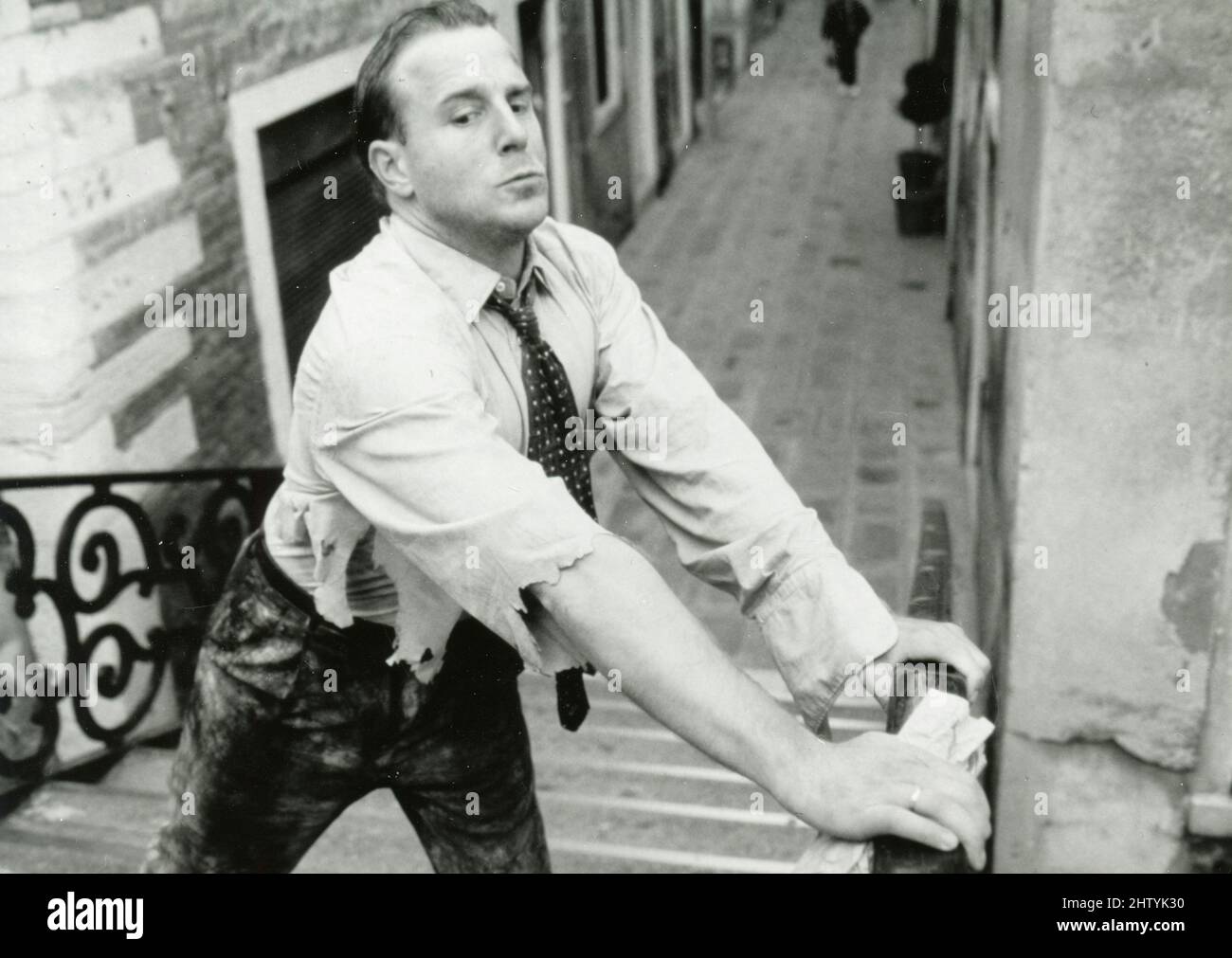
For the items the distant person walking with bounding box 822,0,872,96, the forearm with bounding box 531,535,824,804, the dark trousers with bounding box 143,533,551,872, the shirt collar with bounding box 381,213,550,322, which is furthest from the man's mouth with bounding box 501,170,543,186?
the distant person walking with bounding box 822,0,872,96

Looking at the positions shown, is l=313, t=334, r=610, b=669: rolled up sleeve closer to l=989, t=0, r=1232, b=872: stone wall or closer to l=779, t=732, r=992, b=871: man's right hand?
l=779, t=732, r=992, b=871: man's right hand

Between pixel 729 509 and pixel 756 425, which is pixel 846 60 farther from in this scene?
pixel 729 509

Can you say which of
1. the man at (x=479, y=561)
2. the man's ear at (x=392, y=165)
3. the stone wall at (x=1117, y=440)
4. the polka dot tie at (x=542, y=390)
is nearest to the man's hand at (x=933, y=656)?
the man at (x=479, y=561)

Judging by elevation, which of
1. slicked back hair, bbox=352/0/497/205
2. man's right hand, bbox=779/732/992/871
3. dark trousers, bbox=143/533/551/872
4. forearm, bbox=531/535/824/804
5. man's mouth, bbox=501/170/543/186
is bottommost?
dark trousers, bbox=143/533/551/872

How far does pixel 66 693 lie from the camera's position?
3.96m

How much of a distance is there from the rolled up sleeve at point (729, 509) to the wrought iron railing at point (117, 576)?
2152 millimetres

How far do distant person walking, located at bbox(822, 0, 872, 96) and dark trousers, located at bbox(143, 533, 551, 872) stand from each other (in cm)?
1339

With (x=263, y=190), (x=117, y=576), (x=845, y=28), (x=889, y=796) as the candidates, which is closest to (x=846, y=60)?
(x=845, y=28)

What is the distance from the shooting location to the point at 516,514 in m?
1.58

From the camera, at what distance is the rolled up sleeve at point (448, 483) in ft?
5.19

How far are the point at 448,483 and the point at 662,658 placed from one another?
0.31m

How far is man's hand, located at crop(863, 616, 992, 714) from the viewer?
5.95 feet

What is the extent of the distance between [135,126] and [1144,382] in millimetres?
3012

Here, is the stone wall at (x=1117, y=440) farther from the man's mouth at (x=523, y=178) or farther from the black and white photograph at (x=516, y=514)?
the man's mouth at (x=523, y=178)
